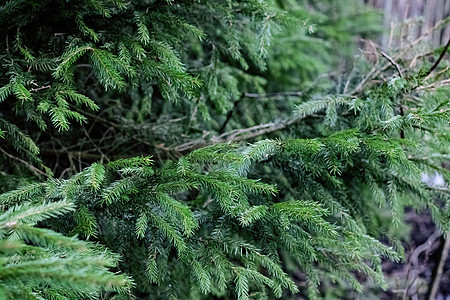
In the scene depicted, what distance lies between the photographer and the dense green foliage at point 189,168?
1184 millimetres

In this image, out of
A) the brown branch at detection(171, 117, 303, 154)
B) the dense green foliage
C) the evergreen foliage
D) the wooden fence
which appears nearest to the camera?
the evergreen foliage

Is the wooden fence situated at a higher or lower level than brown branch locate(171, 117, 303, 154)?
higher

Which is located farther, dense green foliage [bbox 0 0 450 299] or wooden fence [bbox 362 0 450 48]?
wooden fence [bbox 362 0 450 48]

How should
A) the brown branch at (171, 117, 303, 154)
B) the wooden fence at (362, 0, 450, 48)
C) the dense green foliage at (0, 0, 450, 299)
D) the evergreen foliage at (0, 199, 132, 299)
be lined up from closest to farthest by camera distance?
the evergreen foliage at (0, 199, 132, 299)
the dense green foliage at (0, 0, 450, 299)
the brown branch at (171, 117, 303, 154)
the wooden fence at (362, 0, 450, 48)

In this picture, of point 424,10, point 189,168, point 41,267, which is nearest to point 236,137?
point 189,168

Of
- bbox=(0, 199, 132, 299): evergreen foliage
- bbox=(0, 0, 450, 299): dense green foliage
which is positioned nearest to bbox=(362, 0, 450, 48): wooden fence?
bbox=(0, 0, 450, 299): dense green foliage

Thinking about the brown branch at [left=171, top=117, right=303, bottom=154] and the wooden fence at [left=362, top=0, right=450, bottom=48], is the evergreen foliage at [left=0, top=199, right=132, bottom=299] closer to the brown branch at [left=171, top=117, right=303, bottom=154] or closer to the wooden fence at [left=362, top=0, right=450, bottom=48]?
the brown branch at [left=171, top=117, right=303, bottom=154]

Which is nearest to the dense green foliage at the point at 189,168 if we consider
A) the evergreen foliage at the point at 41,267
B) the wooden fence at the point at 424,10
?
the evergreen foliage at the point at 41,267

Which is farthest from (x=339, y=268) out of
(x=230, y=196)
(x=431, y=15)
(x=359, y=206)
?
(x=431, y=15)

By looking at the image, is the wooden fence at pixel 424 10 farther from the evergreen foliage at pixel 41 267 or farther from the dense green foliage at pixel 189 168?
the evergreen foliage at pixel 41 267

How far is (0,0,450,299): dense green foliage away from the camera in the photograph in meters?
1.18

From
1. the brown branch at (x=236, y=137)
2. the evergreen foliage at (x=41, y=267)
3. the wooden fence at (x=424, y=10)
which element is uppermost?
the wooden fence at (x=424, y=10)

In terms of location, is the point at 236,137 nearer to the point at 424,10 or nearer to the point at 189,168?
the point at 189,168

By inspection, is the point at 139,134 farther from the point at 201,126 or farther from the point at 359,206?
the point at 359,206
